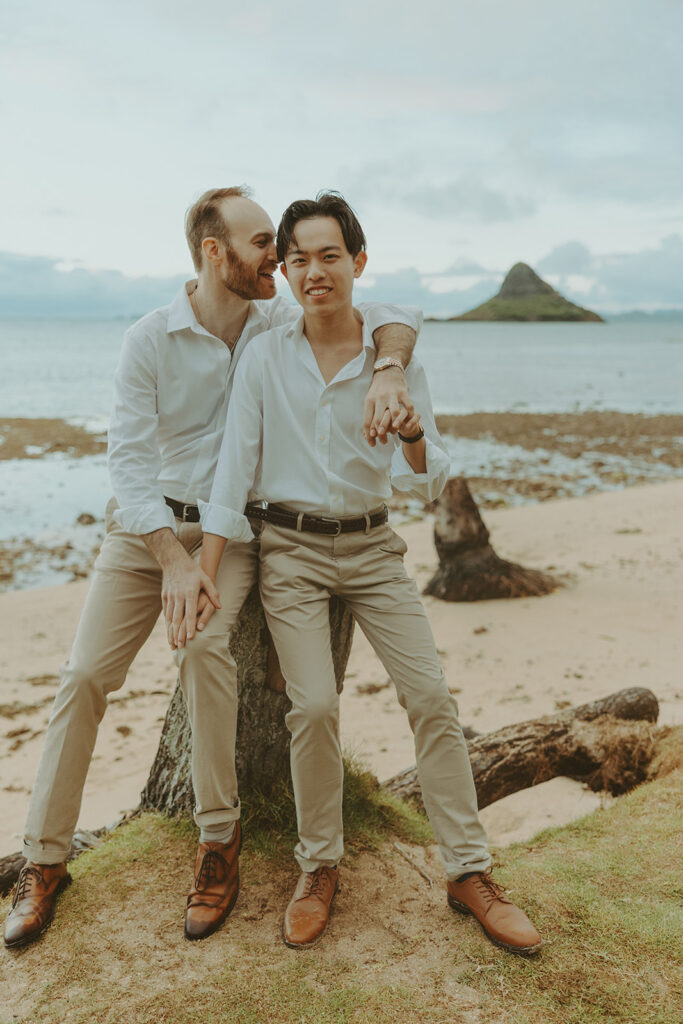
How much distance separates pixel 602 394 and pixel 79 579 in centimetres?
3110

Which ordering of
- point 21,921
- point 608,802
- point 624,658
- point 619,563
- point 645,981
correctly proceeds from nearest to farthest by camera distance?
1. point 645,981
2. point 21,921
3. point 608,802
4. point 624,658
5. point 619,563

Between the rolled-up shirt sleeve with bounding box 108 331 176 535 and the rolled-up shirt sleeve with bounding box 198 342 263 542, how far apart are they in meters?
0.23

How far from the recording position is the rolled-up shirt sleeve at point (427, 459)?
3545 millimetres

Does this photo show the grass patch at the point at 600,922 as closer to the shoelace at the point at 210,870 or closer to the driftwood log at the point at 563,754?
the driftwood log at the point at 563,754

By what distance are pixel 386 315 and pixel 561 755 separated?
113 inches

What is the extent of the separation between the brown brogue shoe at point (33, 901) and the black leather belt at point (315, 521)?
171 cm

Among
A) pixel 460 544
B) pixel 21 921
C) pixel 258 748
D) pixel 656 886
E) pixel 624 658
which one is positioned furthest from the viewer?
pixel 460 544

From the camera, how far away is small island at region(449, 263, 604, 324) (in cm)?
16838

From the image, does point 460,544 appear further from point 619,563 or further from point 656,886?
point 656,886

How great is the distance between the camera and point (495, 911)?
9.91ft

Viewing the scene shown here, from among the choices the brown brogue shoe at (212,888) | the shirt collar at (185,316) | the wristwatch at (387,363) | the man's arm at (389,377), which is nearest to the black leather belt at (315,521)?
the man's arm at (389,377)

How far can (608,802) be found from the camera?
15.1ft

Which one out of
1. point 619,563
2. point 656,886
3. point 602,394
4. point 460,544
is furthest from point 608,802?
point 602,394

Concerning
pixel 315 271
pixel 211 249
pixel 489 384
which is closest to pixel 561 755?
pixel 315 271
